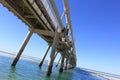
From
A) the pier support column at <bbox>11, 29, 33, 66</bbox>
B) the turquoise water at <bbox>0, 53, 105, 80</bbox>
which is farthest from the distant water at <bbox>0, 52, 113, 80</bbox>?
the pier support column at <bbox>11, 29, 33, 66</bbox>

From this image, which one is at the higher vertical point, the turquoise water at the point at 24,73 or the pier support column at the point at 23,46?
the pier support column at the point at 23,46

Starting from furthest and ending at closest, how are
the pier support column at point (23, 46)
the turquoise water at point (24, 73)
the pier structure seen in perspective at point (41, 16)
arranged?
the pier support column at point (23, 46), the pier structure seen in perspective at point (41, 16), the turquoise water at point (24, 73)

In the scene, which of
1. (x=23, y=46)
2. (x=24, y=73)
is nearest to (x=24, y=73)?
(x=24, y=73)

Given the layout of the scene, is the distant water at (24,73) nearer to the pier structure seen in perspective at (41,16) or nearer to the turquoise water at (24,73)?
the turquoise water at (24,73)

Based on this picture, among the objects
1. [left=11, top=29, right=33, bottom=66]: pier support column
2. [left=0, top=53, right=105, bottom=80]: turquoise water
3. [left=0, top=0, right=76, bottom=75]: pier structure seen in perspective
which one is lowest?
[left=0, top=53, right=105, bottom=80]: turquoise water

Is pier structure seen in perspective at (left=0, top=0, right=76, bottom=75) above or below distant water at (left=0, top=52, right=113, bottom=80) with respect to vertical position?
above

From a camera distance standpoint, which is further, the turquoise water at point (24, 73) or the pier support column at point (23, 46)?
the pier support column at point (23, 46)

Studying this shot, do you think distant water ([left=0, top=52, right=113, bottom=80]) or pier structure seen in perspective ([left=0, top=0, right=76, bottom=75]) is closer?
distant water ([left=0, top=52, right=113, bottom=80])

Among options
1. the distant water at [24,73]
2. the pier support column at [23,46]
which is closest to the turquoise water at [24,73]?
the distant water at [24,73]

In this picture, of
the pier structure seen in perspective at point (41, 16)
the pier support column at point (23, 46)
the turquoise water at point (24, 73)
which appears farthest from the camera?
the pier support column at point (23, 46)

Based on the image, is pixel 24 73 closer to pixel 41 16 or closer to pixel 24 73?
pixel 24 73

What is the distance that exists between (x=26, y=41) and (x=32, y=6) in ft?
18.8

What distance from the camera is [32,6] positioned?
47.6 feet

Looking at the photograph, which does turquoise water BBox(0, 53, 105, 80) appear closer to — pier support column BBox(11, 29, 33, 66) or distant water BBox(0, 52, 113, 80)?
distant water BBox(0, 52, 113, 80)
